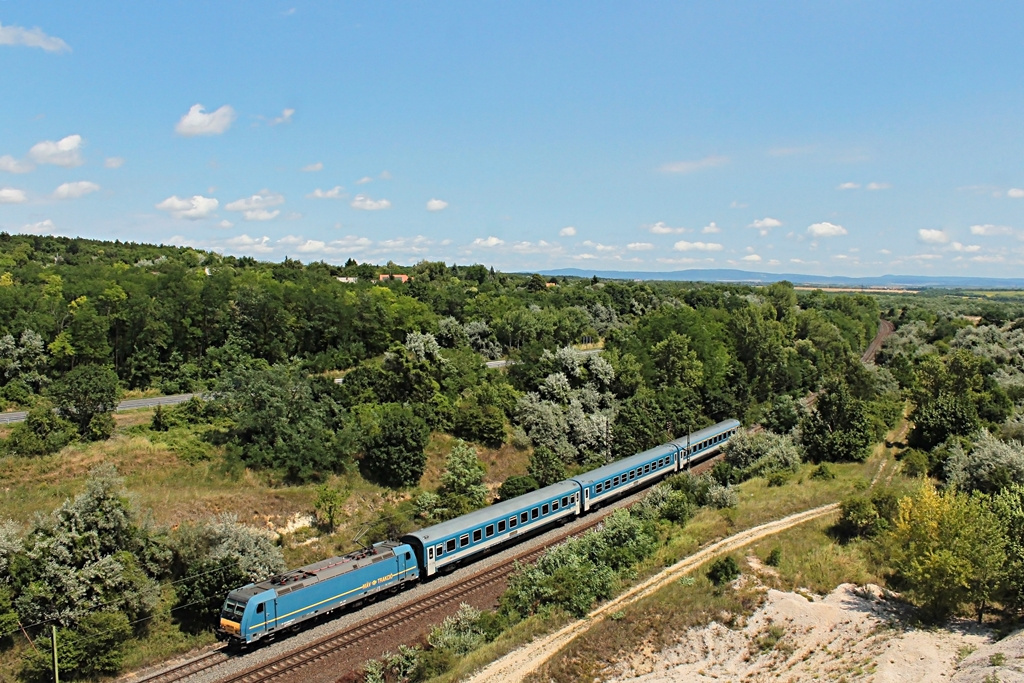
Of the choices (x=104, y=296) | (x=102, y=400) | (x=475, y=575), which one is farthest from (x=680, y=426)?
(x=104, y=296)

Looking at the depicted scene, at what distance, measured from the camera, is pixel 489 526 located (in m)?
34.2

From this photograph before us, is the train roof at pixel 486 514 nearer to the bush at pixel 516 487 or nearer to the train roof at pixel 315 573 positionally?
the train roof at pixel 315 573

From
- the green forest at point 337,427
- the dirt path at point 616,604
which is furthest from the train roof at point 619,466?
the dirt path at point 616,604

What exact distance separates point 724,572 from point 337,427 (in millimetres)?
28916

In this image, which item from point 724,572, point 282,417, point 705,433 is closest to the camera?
point 724,572

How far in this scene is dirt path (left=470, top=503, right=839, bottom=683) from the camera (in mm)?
23141

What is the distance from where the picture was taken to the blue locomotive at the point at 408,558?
85.7 ft

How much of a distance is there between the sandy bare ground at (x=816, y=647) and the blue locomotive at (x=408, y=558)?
11.8 m

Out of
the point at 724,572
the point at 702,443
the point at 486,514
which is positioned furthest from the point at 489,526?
the point at 702,443

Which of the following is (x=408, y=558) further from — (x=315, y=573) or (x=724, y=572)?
(x=724, y=572)

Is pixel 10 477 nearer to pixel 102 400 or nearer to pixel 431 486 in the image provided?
pixel 102 400

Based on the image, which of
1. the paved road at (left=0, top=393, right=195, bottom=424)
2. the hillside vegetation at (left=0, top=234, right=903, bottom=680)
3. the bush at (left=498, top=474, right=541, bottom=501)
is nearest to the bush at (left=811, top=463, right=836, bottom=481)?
the hillside vegetation at (left=0, top=234, right=903, bottom=680)

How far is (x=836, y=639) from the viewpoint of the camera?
23453 mm

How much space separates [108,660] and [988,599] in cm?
3331
